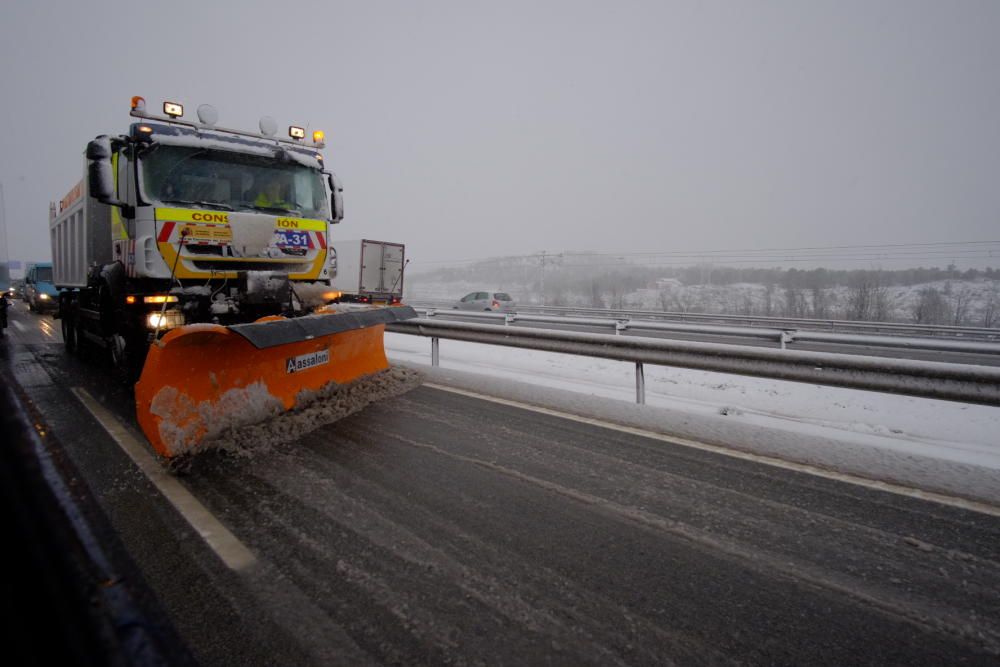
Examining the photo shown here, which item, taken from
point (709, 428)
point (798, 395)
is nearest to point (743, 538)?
point (709, 428)

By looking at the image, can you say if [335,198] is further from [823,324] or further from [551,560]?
[823,324]

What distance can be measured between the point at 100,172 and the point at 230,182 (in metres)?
1.23

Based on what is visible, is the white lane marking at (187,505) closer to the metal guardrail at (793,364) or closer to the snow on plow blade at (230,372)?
the snow on plow blade at (230,372)

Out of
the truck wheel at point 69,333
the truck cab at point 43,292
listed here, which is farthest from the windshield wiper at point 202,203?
the truck cab at point 43,292

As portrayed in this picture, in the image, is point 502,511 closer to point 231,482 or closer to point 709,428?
point 231,482

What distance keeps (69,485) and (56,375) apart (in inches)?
335

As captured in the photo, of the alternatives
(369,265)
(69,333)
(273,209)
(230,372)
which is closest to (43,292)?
(369,265)

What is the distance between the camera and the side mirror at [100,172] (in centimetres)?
520

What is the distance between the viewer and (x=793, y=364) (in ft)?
15.1

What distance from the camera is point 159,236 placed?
5.34m

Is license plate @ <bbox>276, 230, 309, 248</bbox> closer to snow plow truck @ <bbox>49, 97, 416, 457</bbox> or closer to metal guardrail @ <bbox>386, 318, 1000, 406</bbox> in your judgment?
snow plow truck @ <bbox>49, 97, 416, 457</bbox>

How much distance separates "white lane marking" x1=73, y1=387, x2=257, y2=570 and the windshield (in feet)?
8.55

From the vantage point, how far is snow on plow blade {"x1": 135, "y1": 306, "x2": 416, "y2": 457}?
3686 millimetres

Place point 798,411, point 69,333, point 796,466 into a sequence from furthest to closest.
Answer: point 69,333 → point 798,411 → point 796,466
